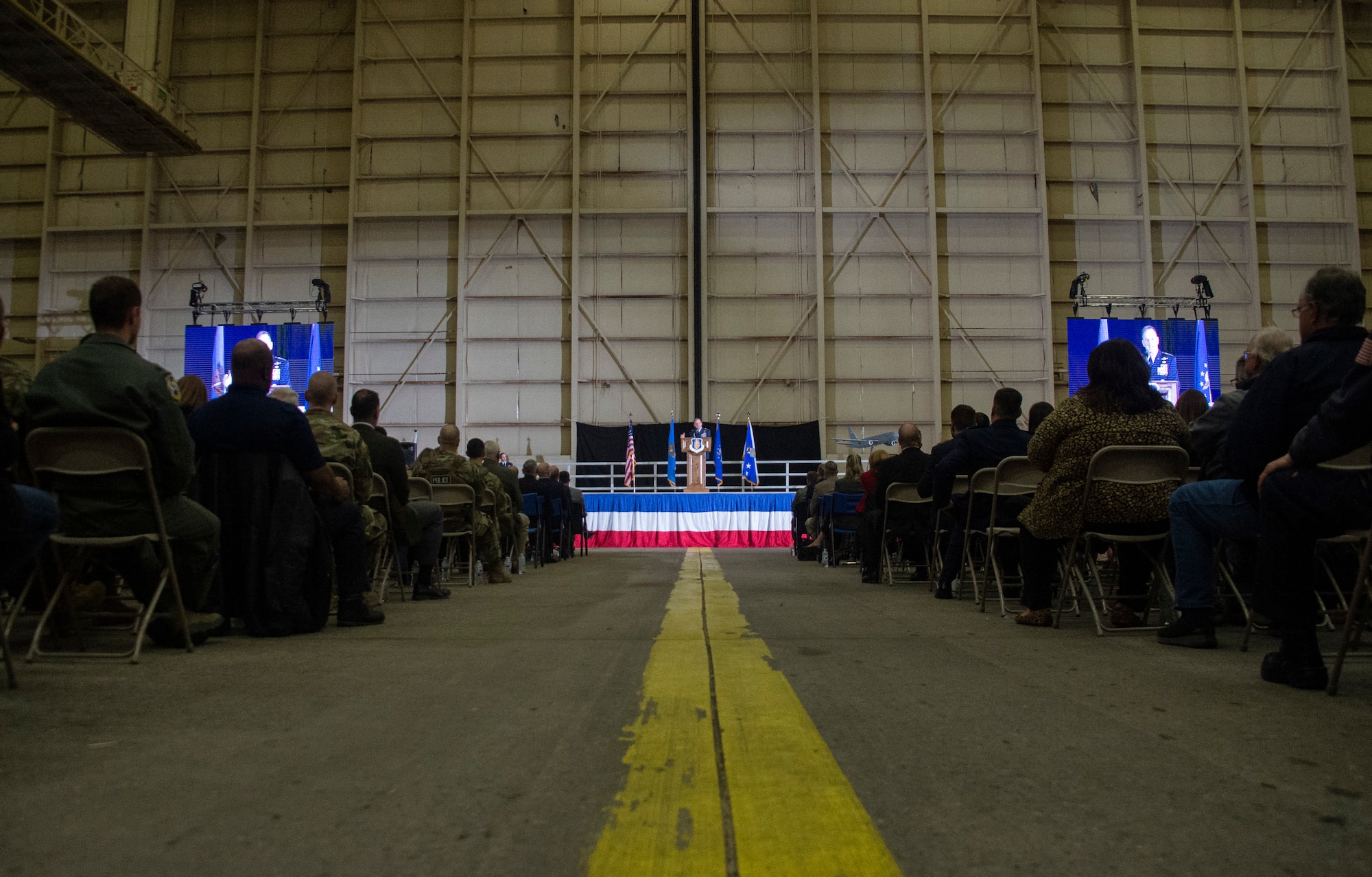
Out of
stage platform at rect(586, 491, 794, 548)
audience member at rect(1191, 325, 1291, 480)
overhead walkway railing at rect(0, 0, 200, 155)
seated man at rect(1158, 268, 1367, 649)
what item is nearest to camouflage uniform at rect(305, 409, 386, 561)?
seated man at rect(1158, 268, 1367, 649)

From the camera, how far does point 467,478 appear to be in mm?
6238

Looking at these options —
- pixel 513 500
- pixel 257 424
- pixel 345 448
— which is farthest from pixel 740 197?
pixel 257 424

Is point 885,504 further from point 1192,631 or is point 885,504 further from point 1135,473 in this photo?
point 1192,631

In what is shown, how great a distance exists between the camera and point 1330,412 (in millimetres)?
2092

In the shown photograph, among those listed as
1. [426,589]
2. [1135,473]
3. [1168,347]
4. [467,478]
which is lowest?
[426,589]

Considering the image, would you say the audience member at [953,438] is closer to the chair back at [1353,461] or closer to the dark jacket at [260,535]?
the chair back at [1353,461]

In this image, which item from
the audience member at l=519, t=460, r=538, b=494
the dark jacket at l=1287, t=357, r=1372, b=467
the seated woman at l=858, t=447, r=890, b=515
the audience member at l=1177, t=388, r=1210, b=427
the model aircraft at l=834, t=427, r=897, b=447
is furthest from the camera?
the model aircraft at l=834, t=427, r=897, b=447

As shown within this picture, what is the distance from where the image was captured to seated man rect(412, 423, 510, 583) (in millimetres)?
6172

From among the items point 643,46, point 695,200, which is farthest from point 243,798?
point 643,46

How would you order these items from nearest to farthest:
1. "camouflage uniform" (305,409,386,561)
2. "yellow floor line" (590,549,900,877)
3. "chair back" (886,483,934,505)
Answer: "yellow floor line" (590,549,900,877), "camouflage uniform" (305,409,386,561), "chair back" (886,483,934,505)

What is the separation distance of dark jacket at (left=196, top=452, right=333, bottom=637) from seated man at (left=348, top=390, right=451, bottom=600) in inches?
36.1

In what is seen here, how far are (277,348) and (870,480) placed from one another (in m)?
14.5

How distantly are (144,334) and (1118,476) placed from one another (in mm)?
20627

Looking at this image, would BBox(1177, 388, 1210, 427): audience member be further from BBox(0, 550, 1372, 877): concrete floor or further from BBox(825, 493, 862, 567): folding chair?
BBox(825, 493, 862, 567): folding chair
